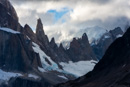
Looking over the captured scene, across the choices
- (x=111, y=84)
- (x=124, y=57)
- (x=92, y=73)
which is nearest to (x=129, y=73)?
(x=111, y=84)

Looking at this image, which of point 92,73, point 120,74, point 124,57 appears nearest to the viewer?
point 120,74

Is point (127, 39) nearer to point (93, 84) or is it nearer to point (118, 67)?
point (118, 67)

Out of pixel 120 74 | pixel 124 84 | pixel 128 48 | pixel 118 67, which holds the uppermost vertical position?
pixel 128 48

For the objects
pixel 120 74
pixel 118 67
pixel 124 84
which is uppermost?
pixel 118 67

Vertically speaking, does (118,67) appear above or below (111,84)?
above

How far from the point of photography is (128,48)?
192250mm

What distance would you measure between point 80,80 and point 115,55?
669 inches

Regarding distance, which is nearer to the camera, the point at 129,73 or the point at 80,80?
the point at 129,73

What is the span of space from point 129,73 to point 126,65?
1924cm

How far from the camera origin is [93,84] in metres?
170

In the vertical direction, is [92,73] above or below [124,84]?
above

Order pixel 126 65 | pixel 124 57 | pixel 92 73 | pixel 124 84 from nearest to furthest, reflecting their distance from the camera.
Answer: pixel 124 84
pixel 126 65
pixel 124 57
pixel 92 73

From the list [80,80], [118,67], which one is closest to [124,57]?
[118,67]

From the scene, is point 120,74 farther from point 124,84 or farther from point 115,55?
point 115,55
